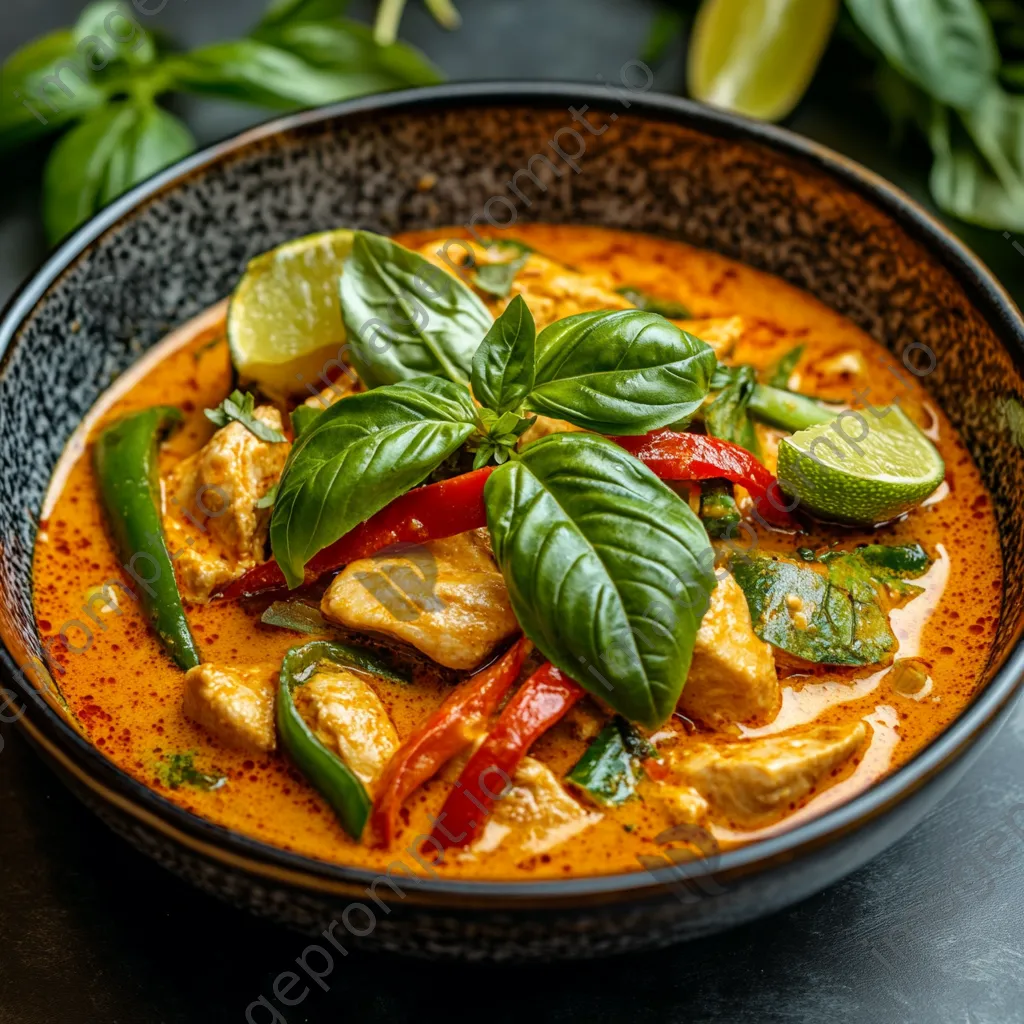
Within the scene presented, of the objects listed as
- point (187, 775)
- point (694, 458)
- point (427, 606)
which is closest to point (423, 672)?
point (427, 606)

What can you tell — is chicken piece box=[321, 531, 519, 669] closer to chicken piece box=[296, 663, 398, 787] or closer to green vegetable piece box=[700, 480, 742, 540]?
chicken piece box=[296, 663, 398, 787]

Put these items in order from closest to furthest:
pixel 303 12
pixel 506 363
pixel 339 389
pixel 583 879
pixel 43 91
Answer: pixel 583 879 < pixel 506 363 < pixel 339 389 < pixel 43 91 < pixel 303 12

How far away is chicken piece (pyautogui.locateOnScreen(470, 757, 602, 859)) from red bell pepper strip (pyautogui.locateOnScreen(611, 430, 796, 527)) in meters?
0.67

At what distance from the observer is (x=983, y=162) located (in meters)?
3.91

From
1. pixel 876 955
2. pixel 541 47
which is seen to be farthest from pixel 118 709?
pixel 541 47

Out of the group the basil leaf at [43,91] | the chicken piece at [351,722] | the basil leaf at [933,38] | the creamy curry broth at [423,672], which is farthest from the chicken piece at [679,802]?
the basil leaf at [43,91]

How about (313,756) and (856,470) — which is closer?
(313,756)

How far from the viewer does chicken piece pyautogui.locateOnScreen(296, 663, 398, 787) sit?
2500mm

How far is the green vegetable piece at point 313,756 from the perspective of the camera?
2408mm

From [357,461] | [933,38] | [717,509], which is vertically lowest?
[717,509]

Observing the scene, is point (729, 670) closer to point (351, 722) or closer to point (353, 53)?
point (351, 722)

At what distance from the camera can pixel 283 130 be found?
138 inches

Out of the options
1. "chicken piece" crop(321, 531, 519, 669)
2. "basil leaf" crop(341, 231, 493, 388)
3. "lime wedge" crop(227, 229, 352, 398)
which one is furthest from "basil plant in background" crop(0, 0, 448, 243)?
"chicken piece" crop(321, 531, 519, 669)

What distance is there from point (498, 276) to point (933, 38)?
159 centimetres
